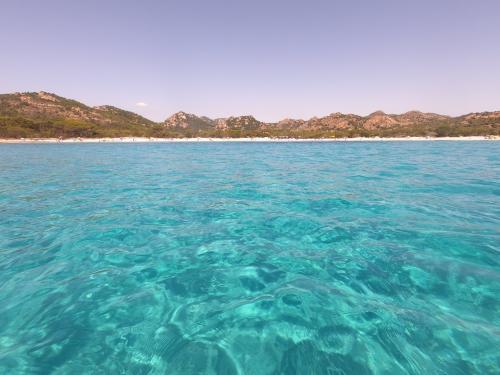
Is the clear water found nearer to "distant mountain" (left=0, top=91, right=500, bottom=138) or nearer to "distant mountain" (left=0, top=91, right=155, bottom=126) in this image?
"distant mountain" (left=0, top=91, right=500, bottom=138)

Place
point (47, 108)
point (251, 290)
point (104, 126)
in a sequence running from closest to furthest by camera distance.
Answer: point (251, 290) < point (104, 126) < point (47, 108)

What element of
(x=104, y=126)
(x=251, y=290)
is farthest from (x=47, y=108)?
(x=251, y=290)

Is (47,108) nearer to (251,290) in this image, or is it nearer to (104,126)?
(104,126)

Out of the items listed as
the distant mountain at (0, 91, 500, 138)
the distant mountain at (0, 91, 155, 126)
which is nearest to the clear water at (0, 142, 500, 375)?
the distant mountain at (0, 91, 500, 138)

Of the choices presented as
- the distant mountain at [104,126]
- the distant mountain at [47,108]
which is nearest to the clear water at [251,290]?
the distant mountain at [104,126]

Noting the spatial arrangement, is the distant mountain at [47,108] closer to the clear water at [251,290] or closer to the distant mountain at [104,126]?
the distant mountain at [104,126]

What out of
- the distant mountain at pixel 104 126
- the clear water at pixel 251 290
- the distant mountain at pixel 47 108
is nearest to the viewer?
the clear water at pixel 251 290

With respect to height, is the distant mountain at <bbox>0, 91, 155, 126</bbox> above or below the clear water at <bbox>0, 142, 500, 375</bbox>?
above

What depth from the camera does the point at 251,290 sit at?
4707 millimetres

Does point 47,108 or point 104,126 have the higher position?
point 47,108

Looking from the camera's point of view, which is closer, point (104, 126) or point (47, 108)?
point (104, 126)

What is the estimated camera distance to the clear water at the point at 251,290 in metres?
3.21

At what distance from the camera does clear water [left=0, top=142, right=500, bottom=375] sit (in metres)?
3.21

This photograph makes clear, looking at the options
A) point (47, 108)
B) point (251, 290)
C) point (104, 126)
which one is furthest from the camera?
point (47, 108)
